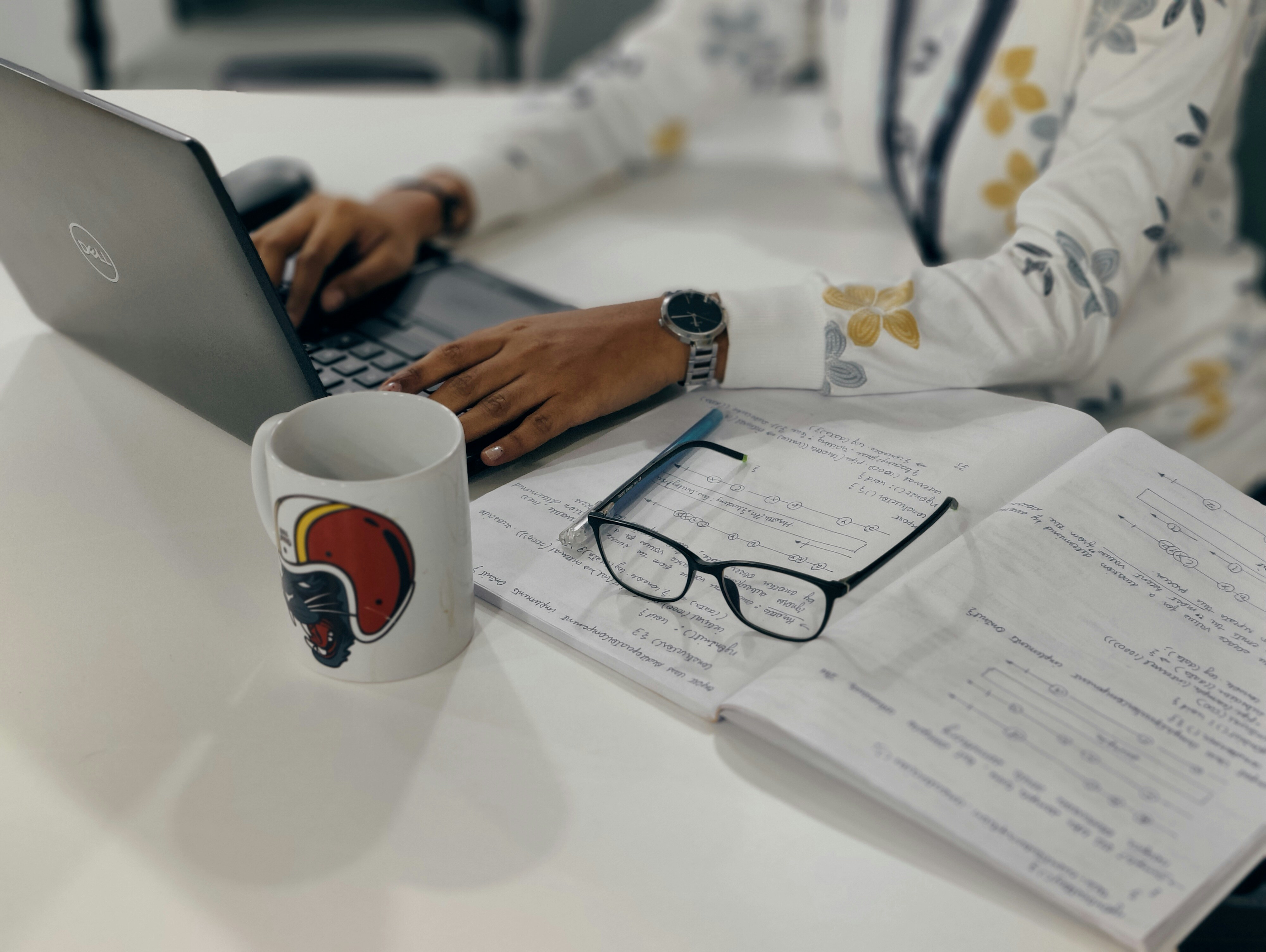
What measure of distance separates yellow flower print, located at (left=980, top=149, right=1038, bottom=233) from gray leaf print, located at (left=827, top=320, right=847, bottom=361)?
0.28 m

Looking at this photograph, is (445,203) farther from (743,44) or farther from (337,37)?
(337,37)

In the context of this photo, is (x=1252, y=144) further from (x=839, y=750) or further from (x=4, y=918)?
(x=4, y=918)

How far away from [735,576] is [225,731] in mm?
254

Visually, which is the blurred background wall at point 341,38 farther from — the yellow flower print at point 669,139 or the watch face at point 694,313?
the watch face at point 694,313

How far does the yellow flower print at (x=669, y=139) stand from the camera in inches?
43.7

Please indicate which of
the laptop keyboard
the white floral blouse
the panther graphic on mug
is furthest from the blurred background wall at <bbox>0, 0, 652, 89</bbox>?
the panther graphic on mug

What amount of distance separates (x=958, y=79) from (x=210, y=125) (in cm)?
64

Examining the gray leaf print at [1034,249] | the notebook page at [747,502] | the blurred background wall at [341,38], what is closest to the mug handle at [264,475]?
the notebook page at [747,502]

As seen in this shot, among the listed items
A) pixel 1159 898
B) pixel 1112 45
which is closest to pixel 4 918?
pixel 1159 898

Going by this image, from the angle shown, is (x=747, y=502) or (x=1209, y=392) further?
(x=1209, y=392)

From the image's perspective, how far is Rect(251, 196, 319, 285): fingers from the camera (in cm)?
75

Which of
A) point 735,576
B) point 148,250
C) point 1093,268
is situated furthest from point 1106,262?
point 148,250

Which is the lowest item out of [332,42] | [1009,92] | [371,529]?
[332,42]

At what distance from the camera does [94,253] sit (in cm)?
60
